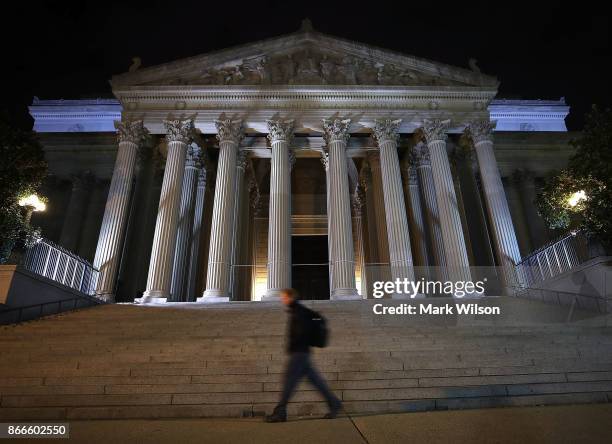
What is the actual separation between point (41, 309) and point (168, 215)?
22.7ft

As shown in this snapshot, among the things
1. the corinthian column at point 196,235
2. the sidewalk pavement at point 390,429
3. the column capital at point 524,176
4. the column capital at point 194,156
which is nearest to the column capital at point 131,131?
the column capital at point 194,156

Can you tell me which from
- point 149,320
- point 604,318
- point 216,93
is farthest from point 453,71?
point 149,320

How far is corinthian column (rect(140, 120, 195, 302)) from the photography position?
17.2 meters

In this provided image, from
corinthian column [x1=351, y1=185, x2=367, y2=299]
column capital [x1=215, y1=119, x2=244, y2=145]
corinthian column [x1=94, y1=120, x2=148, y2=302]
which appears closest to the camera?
corinthian column [x1=94, y1=120, x2=148, y2=302]

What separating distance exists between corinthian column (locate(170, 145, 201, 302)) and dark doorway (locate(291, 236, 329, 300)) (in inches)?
347

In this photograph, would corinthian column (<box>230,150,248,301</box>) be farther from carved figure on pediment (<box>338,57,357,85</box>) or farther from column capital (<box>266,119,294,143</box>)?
carved figure on pediment (<box>338,57,357,85</box>)

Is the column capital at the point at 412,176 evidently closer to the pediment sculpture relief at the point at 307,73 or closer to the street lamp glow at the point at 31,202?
the pediment sculpture relief at the point at 307,73

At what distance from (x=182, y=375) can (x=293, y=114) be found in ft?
54.4

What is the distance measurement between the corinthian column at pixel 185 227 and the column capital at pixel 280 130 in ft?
15.6

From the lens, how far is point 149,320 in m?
12.7

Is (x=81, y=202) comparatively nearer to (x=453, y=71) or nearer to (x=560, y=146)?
(x=453, y=71)

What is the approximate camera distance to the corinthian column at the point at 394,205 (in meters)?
17.8

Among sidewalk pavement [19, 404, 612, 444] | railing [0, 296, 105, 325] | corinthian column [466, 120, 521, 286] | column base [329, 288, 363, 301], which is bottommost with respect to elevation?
sidewalk pavement [19, 404, 612, 444]

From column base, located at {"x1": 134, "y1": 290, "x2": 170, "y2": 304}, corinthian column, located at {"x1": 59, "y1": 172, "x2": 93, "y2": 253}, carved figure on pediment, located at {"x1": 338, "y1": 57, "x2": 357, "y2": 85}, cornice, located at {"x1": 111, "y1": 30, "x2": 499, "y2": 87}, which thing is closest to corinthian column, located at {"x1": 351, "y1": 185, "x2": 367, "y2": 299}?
carved figure on pediment, located at {"x1": 338, "y1": 57, "x2": 357, "y2": 85}
